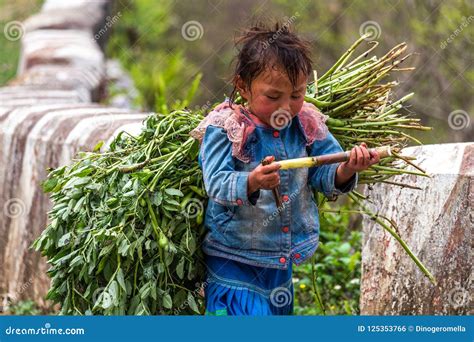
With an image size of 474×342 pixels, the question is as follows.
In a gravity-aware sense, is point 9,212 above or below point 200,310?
above

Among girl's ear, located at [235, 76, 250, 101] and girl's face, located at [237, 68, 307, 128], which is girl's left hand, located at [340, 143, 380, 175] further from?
girl's ear, located at [235, 76, 250, 101]

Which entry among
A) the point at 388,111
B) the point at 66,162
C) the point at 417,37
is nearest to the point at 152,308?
the point at 388,111

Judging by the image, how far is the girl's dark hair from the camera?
341cm

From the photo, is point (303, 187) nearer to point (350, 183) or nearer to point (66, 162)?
point (350, 183)

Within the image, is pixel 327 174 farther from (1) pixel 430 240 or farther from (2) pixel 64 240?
(2) pixel 64 240

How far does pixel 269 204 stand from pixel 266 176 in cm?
33

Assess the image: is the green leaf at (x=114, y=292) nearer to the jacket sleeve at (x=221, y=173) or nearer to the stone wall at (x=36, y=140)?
the jacket sleeve at (x=221, y=173)

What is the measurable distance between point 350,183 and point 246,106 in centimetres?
46

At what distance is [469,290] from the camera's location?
3.95 meters

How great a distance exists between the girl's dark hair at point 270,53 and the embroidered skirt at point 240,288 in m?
0.64

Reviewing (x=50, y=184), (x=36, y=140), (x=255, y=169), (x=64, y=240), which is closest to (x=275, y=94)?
(x=255, y=169)

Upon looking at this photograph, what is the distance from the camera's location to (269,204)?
140 inches

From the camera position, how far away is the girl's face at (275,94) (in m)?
3.40

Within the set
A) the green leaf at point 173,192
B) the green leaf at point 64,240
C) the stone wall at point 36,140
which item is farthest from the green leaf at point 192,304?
the stone wall at point 36,140
